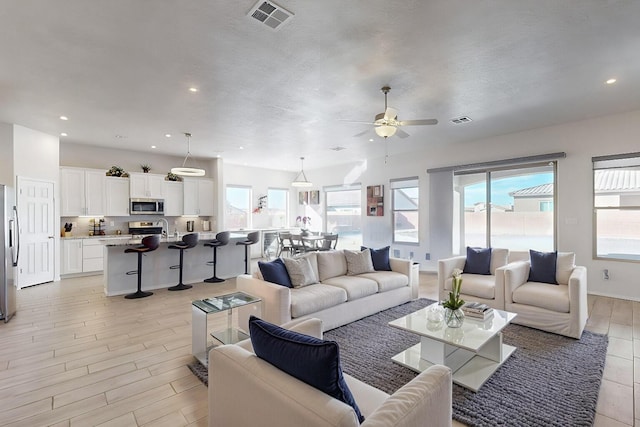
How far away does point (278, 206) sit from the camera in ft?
35.1

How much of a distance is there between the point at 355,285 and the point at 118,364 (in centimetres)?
265

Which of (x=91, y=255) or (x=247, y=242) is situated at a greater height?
(x=247, y=242)

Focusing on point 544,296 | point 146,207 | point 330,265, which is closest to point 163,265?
point 146,207

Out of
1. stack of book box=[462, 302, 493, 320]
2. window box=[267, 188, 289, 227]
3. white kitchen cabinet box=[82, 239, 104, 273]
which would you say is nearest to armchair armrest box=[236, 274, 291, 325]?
stack of book box=[462, 302, 493, 320]

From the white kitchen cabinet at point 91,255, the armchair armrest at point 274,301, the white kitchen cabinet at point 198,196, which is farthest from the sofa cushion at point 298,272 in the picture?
the white kitchen cabinet at point 198,196

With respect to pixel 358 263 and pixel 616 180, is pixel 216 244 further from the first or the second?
pixel 616 180

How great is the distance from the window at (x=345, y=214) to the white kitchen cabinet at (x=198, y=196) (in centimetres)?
367

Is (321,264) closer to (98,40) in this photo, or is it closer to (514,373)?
(514,373)

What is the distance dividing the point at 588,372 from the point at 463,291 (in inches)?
65.3

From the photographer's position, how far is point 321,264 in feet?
13.8

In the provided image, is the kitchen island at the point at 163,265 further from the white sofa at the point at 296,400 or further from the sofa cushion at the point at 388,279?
the white sofa at the point at 296,400

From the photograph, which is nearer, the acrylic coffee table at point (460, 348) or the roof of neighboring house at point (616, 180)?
the acrylic coffee table at point (460, 348)

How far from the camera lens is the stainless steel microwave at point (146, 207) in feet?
24.4

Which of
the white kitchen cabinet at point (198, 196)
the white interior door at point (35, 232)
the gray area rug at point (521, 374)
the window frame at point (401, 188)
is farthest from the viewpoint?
the white kitchen cabinet at point (198, 196)
